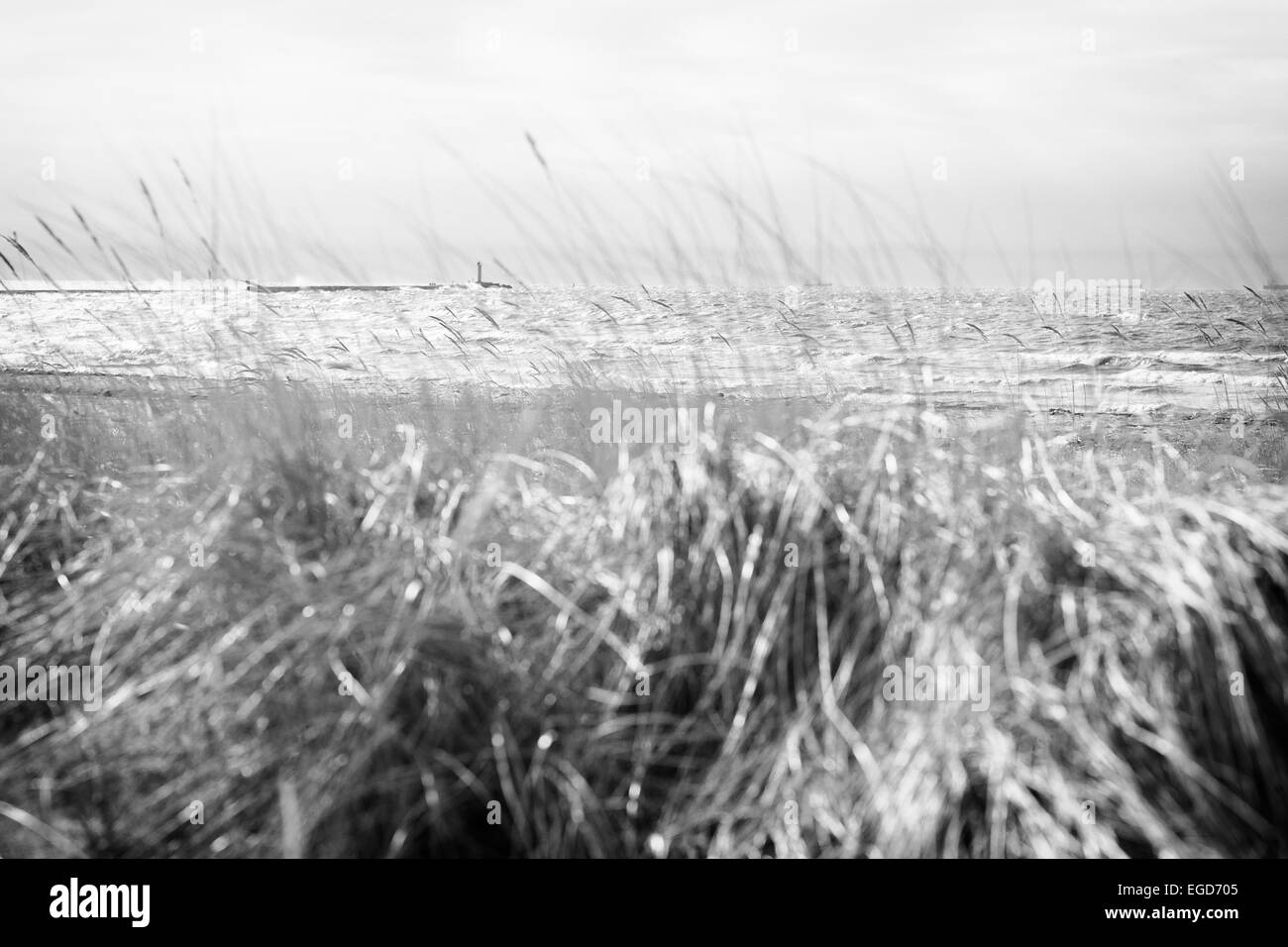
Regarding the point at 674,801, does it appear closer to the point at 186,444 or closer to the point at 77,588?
the point at 77,588

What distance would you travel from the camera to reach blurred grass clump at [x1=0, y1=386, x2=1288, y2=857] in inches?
72.2

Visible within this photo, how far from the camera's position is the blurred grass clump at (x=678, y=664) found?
183 cm

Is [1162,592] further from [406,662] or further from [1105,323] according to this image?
[1105,323]

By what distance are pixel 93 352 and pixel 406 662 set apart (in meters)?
6.23

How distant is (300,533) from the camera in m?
2.39

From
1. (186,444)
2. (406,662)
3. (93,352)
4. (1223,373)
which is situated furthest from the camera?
(93,352)

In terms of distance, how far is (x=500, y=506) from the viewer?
2.49 metres

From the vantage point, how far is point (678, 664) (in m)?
2.08

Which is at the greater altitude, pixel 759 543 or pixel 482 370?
pixel 482 370

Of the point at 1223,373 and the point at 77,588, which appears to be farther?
the point at 1223,373
